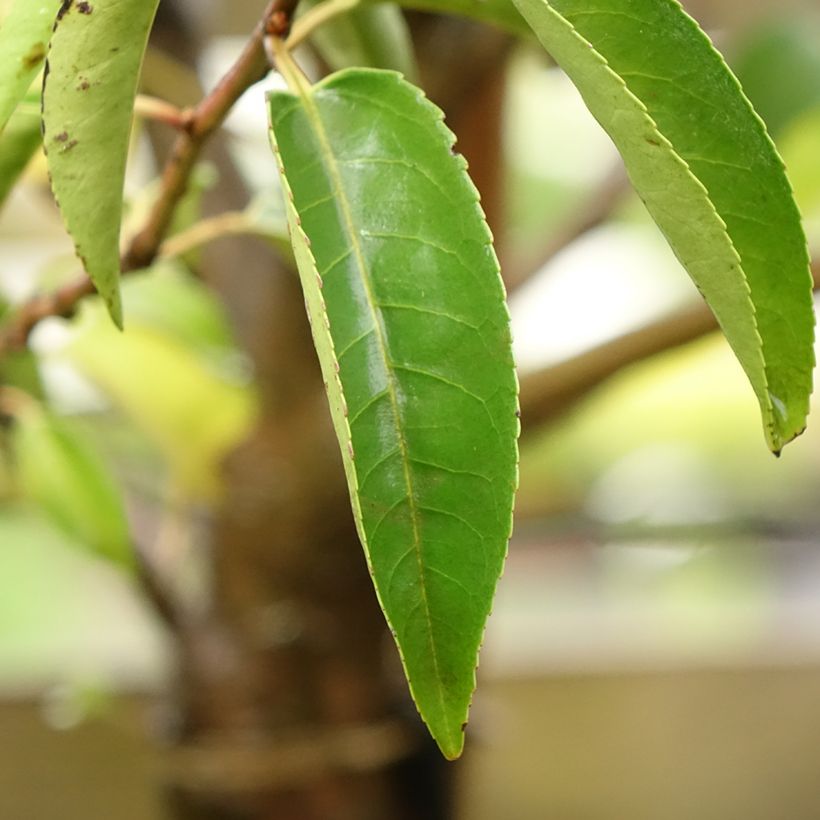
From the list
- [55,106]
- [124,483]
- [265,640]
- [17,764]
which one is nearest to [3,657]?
[17,764]

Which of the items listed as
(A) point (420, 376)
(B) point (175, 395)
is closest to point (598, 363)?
(B) point (175, 395)

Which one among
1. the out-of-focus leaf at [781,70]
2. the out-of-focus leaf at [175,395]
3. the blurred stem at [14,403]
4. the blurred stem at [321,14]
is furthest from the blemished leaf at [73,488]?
the out-of-focus leaf at [781,70]

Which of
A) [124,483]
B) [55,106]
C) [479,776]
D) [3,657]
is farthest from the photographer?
[3,657]

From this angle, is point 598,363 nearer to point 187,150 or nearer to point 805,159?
point 805,159

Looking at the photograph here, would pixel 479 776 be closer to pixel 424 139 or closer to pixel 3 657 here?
pixel 3 657

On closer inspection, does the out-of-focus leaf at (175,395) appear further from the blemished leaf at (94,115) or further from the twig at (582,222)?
the blemished leaf at (94,115)

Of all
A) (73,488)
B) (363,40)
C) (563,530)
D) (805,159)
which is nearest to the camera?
(363,40)
